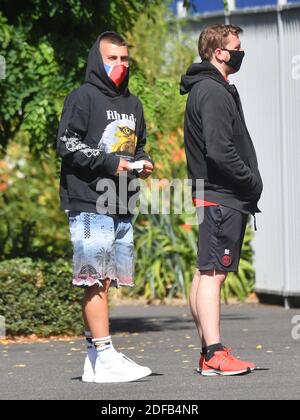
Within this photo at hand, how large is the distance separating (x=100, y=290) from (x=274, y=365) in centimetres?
131

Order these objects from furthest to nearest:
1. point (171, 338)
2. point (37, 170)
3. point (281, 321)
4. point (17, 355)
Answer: point (37, 170) → point (281, 321) → point (171, 338) → point (17, 355)

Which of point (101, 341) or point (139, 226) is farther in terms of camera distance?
point (139, 226)

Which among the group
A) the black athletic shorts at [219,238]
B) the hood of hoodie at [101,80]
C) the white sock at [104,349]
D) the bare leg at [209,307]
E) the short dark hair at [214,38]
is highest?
the short dark hair at [214,38]

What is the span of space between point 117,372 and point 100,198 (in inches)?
37.4

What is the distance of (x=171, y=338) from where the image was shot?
1051 cm

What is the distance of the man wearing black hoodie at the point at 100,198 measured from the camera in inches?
290

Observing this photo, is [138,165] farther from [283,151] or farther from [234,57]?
[283,151]

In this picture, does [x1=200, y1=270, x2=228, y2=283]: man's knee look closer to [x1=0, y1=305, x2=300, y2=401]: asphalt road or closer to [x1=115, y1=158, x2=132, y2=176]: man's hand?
[x1=0, y1=305, x2=300, y2=401]: asphalt road

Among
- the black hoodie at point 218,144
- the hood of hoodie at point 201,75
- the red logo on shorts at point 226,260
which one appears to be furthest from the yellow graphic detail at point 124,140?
the red logo on shorts at point 226,260

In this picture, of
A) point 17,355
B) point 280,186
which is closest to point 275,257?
point 280,186

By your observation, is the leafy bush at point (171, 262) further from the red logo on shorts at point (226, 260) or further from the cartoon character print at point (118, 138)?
the cartoon character print at point (118, 138)

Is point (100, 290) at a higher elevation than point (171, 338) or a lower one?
higher

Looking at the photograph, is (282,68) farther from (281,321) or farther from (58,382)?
(58,382)

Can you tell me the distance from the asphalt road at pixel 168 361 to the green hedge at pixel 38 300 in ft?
1.33
